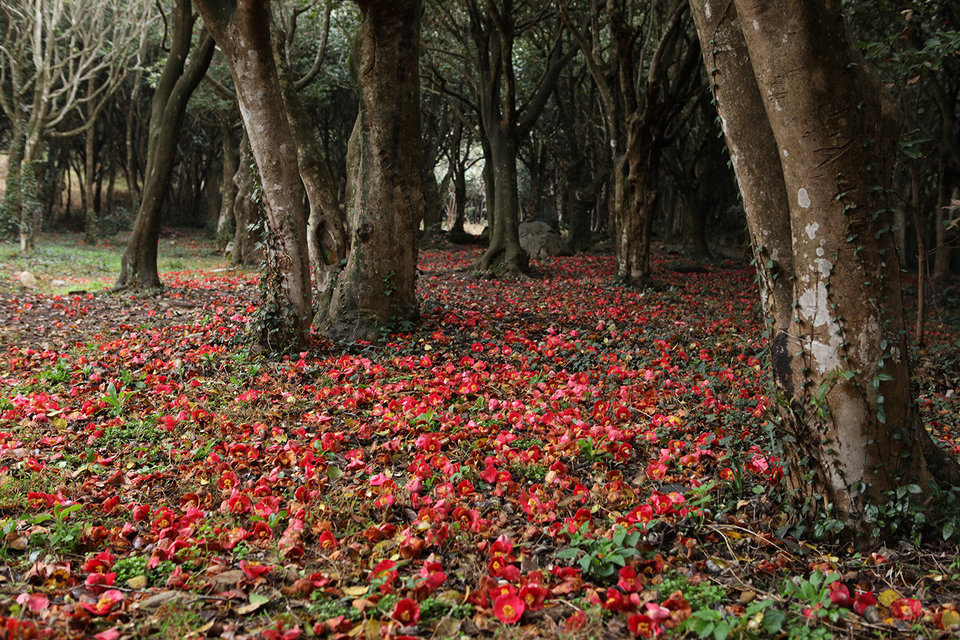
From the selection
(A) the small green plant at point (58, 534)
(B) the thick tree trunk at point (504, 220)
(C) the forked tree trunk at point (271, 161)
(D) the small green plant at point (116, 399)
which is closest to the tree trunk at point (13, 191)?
(B) the thick tree trunk at point (504, 220)

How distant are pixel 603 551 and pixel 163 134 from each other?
10.4m

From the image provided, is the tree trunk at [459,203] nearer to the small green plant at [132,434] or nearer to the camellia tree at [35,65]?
the camellia tree at [35,65]

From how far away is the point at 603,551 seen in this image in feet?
9.78

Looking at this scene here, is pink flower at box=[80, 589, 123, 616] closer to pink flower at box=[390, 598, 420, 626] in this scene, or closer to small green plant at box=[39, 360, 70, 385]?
pink flower at box=[390, 598, 420, 626]

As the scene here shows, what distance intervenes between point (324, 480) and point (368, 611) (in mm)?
1391

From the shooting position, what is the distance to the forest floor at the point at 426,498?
8.60 ft

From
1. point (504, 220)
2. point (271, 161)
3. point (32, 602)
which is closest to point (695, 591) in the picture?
point (32, 602)

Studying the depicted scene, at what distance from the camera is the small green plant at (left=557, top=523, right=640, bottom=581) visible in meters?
2.90

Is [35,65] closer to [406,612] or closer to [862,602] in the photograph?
[406,612]

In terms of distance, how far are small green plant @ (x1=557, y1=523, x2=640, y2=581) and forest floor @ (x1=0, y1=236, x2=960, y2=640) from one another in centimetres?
2

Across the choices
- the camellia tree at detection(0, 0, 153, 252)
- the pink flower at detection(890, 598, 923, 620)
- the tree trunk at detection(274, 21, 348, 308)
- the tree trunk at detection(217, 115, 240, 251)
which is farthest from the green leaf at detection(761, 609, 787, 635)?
the tree trunk at detection(217, 115, 240, 251)

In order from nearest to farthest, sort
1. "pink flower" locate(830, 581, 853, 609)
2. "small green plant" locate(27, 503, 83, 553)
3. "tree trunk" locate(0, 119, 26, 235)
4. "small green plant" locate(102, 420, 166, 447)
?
"pink flower" locate(830, 581, 853, 609)
"small green plant" locate(27, 503, 83, 553)
"small green plant" locate(102, 420, 166, 447)
"tree trunk" locate(0, 119, 26, 235)

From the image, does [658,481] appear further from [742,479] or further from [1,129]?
[1,129]

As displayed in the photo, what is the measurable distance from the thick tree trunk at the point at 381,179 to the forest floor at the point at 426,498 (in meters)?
0.50
